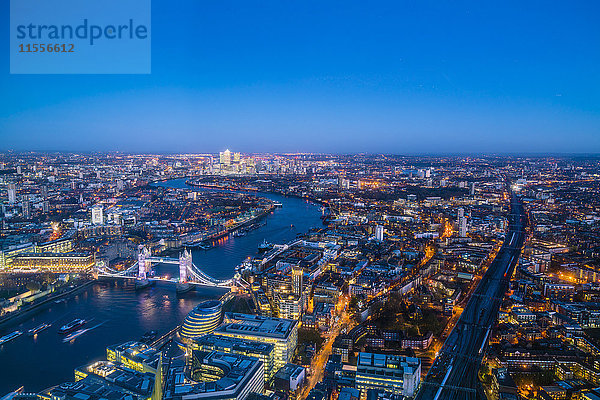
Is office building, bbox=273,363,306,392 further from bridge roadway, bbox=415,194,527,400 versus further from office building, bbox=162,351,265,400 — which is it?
bridge roadway, bbox=415,194,527,400

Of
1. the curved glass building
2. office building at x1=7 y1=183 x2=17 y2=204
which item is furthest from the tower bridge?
office building at x1=7 y1=183 x2=17 y2=204

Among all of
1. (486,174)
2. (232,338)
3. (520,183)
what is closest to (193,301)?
(232,338)

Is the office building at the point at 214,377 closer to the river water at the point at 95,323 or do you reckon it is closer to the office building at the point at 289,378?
the office building at the point at 289,378

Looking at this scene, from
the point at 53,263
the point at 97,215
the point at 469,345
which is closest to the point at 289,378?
the point at 469,345

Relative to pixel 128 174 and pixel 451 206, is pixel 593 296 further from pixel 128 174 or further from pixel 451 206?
pixel 128 174

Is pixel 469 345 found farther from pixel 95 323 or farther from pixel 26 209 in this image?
pixel 26 209

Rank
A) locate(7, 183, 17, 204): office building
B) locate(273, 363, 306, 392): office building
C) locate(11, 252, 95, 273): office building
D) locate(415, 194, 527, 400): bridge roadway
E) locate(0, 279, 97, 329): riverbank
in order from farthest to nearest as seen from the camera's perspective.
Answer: locate(7, 183, 17, 204): office building, locate(11, 252, 95, 273): office building, locate(0, 279, 97, 329): riverbank, locate(415, 194, 527, 400): bridge roadway, locate(273, 363, 306, 392): office building
